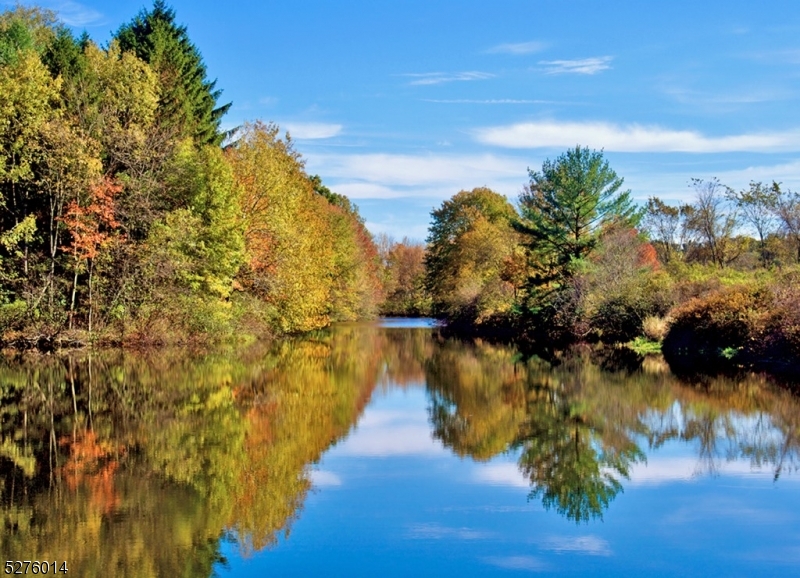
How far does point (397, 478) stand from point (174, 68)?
34.0 meters

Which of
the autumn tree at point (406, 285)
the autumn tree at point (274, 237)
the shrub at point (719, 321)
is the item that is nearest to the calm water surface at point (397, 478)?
the shrub at point (719, 321)

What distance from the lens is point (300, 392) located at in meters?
20.3

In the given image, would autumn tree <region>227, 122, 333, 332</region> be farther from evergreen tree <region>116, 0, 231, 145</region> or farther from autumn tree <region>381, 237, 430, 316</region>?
autumn tree <region>381, 237, 430, 316</region>

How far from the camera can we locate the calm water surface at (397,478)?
25.8ft

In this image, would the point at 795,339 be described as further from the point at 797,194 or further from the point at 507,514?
the point at 797,194

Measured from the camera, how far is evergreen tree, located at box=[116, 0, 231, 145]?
38.0m

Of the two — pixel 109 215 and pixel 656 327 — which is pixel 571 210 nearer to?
pixel 656 327

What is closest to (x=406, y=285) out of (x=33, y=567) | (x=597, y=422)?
(x=597, y=422)

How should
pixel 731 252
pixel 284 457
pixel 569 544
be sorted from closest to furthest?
pixel 569 544 < pixel 284 457 < pixel 731 252

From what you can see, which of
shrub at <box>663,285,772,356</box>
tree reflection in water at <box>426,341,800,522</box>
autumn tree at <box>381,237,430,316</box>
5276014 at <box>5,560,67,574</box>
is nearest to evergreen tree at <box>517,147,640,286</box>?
shrub at <box>663,285,772,356</box>

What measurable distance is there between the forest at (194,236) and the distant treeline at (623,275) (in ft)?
0.38

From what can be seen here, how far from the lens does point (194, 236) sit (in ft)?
104

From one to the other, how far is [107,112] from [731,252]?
144ft

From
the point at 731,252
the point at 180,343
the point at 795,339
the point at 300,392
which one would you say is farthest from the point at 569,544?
the point at 731,252
